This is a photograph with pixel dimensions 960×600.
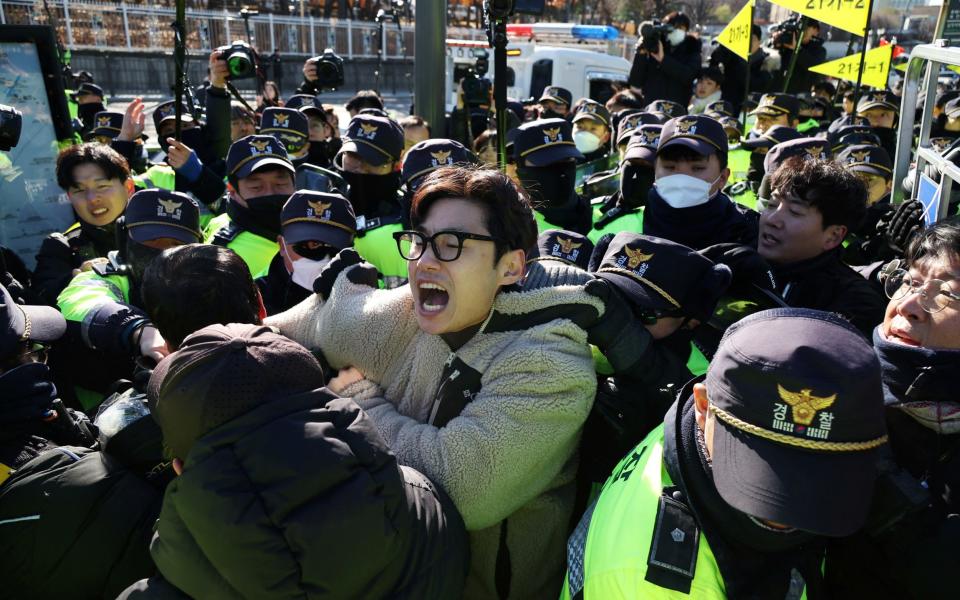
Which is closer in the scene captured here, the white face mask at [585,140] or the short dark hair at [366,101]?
the white face mask at [585,140]

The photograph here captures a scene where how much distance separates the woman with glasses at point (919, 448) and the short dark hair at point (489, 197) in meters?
1.02

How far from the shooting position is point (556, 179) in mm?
4066

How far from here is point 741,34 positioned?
7.08 meters

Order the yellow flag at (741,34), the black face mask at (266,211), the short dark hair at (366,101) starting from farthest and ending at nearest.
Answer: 1. the short dark hair at (366,101)
2. the yellow flag at (741,34)
3. the black face mask at (266,211)

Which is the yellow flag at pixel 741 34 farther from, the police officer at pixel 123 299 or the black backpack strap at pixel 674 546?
the black backpack strap at pixel 674 546

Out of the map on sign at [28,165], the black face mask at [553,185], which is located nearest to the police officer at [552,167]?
the black face mask at [553,185]

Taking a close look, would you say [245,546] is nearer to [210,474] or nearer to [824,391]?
[210,474]

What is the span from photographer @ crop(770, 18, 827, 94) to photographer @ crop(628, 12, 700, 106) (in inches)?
71.7

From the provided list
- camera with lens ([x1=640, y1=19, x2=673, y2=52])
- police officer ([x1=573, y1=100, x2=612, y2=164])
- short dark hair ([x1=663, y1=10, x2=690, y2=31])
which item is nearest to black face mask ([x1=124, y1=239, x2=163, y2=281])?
police officer ([x1=573, y1=100, x2=612, y2=164])

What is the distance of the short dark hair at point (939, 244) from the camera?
184 cm

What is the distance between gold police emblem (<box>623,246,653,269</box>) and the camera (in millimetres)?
Result: 2113

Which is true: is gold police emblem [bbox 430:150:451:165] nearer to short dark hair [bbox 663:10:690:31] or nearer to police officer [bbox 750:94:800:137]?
police officer [bbox 750:94:800:137]

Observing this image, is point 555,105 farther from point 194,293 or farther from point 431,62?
point 194,293

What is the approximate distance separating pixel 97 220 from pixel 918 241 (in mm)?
3667
